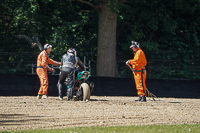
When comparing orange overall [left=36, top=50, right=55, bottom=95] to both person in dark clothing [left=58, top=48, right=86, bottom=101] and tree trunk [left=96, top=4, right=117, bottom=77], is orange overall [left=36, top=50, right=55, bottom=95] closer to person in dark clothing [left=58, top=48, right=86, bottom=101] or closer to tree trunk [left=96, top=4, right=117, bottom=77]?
person in dark clothing [left=58, top=48, right=86, bottom=101]

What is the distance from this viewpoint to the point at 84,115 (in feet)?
35.4

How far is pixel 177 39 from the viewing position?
2589 cm

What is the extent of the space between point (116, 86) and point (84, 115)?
8.74 metres

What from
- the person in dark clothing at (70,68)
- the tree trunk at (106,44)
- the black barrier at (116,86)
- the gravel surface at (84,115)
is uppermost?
the tree trunk at (106,44)

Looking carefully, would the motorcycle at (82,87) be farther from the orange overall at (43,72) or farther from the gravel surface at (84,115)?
the gravel surface at (84,115)

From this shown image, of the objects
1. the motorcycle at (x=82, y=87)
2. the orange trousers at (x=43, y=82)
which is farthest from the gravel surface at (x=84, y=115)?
the orange trousers at (x=43, y=82)

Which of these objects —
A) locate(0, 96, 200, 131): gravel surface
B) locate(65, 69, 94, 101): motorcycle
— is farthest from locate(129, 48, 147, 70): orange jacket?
locate(0, 96, 200, 131): gravel surface

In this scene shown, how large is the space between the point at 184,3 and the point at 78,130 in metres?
16.5

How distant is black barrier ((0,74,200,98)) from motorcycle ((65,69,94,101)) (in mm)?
3828

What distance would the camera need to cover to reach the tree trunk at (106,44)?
22484mm

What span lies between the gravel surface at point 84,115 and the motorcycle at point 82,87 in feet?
4.33

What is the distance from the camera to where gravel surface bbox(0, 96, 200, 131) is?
9.47 meters

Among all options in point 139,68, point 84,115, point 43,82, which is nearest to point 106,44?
point 139,68

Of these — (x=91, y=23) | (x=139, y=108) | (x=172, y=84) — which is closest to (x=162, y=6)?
(x=91, y=23)
